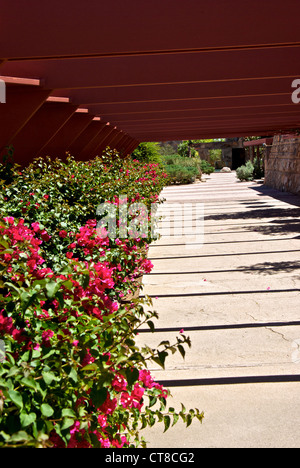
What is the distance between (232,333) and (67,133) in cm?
758

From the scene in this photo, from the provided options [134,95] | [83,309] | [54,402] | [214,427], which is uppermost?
[134,95]

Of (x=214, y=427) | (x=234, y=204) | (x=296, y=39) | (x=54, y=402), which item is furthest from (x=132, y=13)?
(x=234, y=204)

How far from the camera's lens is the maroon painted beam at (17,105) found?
740cm

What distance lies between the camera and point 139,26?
16.7 feet

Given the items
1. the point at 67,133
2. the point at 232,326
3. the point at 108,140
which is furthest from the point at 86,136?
the point at 232,326

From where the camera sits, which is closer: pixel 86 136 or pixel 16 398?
pixel 16 398

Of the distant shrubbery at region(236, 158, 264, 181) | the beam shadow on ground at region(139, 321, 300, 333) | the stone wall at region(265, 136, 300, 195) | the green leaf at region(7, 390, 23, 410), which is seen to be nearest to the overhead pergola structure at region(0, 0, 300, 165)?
the beam shadow on ground at region(139, 321, 300, 333)

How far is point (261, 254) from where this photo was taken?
1039 cm

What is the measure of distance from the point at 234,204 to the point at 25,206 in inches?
640

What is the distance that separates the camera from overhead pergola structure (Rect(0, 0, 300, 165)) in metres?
4.90

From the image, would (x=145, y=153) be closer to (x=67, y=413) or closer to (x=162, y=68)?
(x=162, y=68)

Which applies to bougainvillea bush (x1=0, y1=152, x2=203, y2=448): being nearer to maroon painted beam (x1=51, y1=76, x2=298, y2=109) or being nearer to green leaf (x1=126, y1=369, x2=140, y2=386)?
green leaf (x1=126, y1=369, x2=140, y2=386)

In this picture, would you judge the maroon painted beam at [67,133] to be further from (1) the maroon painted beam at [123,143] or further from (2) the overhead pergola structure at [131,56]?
(1) the maroon painted beam at [123,143]

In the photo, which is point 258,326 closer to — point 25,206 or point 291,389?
Answer: point 291,389
